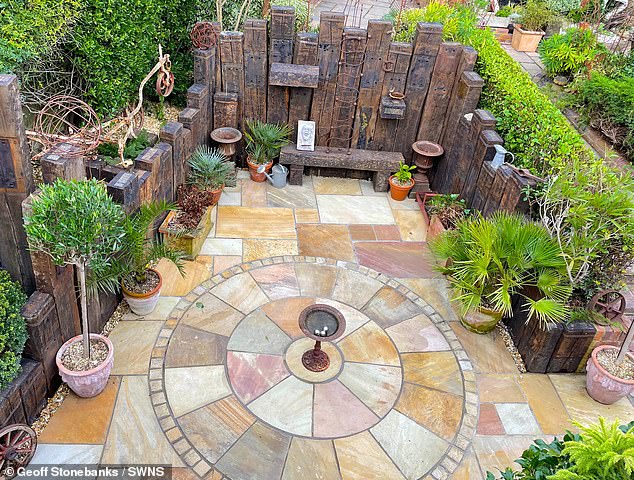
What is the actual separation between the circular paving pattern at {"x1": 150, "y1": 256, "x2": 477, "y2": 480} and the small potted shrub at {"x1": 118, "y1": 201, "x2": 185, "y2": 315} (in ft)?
1.08

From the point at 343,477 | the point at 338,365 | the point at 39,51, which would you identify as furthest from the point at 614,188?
the point at 39,51

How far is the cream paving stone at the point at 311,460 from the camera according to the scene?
3.79 metres

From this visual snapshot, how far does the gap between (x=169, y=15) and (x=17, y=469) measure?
5238 mm

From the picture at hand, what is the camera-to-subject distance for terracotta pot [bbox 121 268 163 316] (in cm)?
469

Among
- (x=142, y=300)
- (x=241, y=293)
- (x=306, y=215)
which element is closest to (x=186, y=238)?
(x=241, y=293)

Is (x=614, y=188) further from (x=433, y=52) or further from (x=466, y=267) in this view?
(x=433, y=52)

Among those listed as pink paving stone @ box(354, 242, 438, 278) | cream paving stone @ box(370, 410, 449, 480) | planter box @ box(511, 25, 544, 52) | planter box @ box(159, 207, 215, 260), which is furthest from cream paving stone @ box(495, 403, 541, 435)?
planter box @ box(511, 25, 544, 52)

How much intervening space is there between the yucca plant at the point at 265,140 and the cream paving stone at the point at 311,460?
152 inches

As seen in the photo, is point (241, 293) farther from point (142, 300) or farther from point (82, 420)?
point (82, 420)

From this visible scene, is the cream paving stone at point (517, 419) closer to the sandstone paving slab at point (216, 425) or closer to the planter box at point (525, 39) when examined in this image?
the sandstone paving slab at point (216, 425)

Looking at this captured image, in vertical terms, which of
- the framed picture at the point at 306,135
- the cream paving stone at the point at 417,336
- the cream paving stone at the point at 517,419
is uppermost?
the framed picture at the point at 306,135

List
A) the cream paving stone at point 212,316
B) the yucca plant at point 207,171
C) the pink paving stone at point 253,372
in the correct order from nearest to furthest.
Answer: the pink paving stone at point 253,372 → the cream paving stone at point 212,316 → the yucca plant at point 207,171

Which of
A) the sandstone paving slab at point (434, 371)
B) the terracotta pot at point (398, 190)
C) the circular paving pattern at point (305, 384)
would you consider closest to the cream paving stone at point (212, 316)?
the circular paving pattern at point (305, 384)

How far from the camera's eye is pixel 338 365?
4.61 metres
